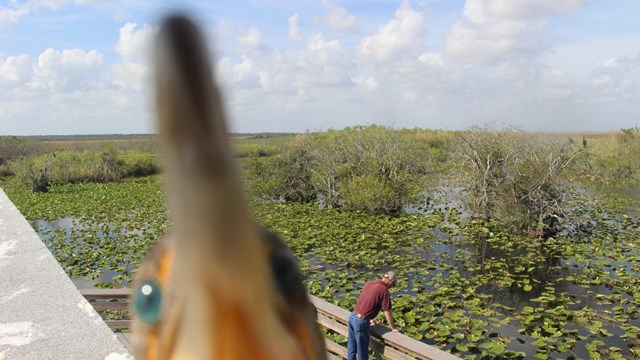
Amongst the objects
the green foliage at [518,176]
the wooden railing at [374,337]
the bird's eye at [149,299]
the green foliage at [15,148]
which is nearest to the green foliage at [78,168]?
the green foliage at [15,148]

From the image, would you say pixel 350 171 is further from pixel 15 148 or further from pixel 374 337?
pixel 15 148

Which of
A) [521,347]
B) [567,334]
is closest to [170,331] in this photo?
[521,347]

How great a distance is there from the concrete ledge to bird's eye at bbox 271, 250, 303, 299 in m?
2.24

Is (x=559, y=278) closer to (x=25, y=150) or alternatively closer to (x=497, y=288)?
(x=497, y=288)

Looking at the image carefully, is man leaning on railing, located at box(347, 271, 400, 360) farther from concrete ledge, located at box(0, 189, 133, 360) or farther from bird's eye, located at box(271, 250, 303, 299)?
bird's eye, located at box(271, 250, 303, 299)

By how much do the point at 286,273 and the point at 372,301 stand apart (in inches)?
194

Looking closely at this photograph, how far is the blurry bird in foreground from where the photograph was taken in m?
0.39

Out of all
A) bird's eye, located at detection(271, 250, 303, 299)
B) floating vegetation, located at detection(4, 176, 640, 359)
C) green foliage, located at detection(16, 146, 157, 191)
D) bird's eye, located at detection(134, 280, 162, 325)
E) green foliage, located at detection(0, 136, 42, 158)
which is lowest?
floating vegetation, located at detection(4, 176, 640, 359)

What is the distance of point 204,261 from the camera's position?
42cm

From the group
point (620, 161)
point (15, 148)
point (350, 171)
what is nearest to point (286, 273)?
point (350, 171)

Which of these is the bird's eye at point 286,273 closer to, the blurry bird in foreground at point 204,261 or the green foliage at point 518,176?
the blurry bird in foreground at point 204,261

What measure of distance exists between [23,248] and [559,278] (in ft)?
34.5

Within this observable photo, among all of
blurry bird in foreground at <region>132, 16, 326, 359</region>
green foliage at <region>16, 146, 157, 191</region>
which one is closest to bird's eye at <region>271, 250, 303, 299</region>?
blurry bird in foreground at <region>132, 16, 326, 359</region>

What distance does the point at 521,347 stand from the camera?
25.4 feet
